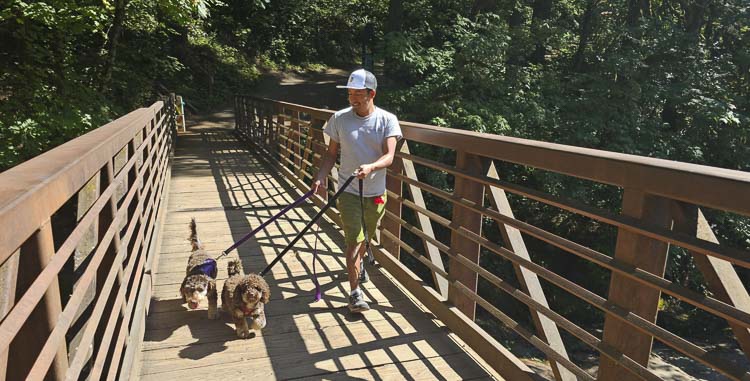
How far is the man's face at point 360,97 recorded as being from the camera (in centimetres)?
364

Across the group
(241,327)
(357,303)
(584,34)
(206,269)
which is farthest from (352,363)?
(584,34)

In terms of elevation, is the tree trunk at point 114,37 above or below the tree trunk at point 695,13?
below

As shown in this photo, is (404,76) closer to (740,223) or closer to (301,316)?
(740,223)

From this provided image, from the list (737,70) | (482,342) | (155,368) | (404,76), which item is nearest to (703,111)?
(737,70)

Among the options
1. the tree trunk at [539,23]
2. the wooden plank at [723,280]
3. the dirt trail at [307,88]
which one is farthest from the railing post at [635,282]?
the dirt trail at [307,88]

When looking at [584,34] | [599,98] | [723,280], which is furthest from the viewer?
[584,34]

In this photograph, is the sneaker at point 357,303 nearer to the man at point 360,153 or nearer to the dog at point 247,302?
the man at point 360,153

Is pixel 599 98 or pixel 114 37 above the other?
pixel 114 37

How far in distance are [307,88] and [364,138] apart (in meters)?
24.7

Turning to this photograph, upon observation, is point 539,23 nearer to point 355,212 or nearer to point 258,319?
point 355,212

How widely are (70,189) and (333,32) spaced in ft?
107

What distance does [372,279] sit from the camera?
15.6 ft

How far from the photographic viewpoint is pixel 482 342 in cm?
335

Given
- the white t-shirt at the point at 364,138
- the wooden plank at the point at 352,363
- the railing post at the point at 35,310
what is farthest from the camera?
the white t-shirt at the point at 364,138
